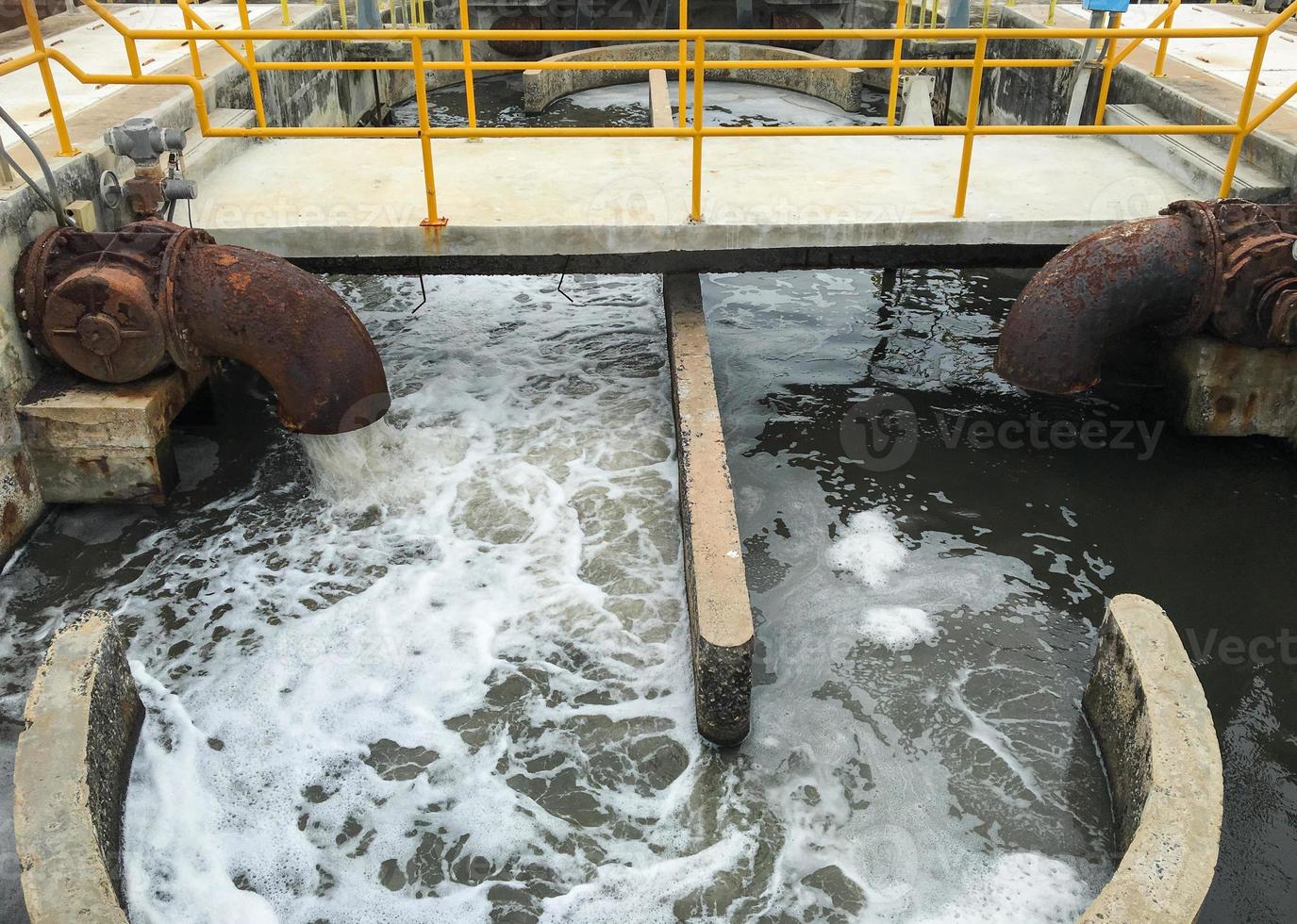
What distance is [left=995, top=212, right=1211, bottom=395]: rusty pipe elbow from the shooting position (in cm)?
505

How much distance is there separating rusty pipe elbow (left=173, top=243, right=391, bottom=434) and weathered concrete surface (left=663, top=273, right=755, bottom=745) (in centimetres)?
167

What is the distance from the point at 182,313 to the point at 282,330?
1.55 ft

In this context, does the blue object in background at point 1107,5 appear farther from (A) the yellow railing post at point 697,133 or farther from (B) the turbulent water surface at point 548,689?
(B) the turbulent water surface at point 548,689

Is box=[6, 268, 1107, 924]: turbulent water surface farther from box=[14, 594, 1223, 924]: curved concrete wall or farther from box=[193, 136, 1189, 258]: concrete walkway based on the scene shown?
box=[193, 136, 1189, 258]: concrete walkway

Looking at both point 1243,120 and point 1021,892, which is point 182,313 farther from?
point 1243,120

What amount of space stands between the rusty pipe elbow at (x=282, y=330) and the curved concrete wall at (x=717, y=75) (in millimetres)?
8233

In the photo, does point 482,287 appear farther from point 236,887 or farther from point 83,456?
point 236,887

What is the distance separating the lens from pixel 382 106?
12.9 metres

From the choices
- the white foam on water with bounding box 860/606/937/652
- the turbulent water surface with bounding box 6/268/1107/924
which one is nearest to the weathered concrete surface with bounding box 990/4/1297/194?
the turbulent water surface with bounding box 6/268/1107/924

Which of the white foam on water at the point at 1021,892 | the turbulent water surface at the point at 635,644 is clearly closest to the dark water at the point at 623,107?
the turbulent water surface at the point at 635,644

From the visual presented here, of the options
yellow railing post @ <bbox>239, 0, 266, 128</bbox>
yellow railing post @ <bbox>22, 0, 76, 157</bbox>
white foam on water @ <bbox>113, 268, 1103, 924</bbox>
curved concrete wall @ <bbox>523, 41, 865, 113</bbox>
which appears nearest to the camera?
white foam on water @ <bbox>113, 268, 1103, 924</bbox>

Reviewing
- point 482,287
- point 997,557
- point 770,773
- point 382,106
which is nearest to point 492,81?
point 382,106

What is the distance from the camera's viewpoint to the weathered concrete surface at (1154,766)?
2924 mm

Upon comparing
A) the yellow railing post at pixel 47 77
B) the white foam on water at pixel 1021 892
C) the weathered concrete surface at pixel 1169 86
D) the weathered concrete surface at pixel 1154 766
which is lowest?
the white foam on water at pixel 1021 892
